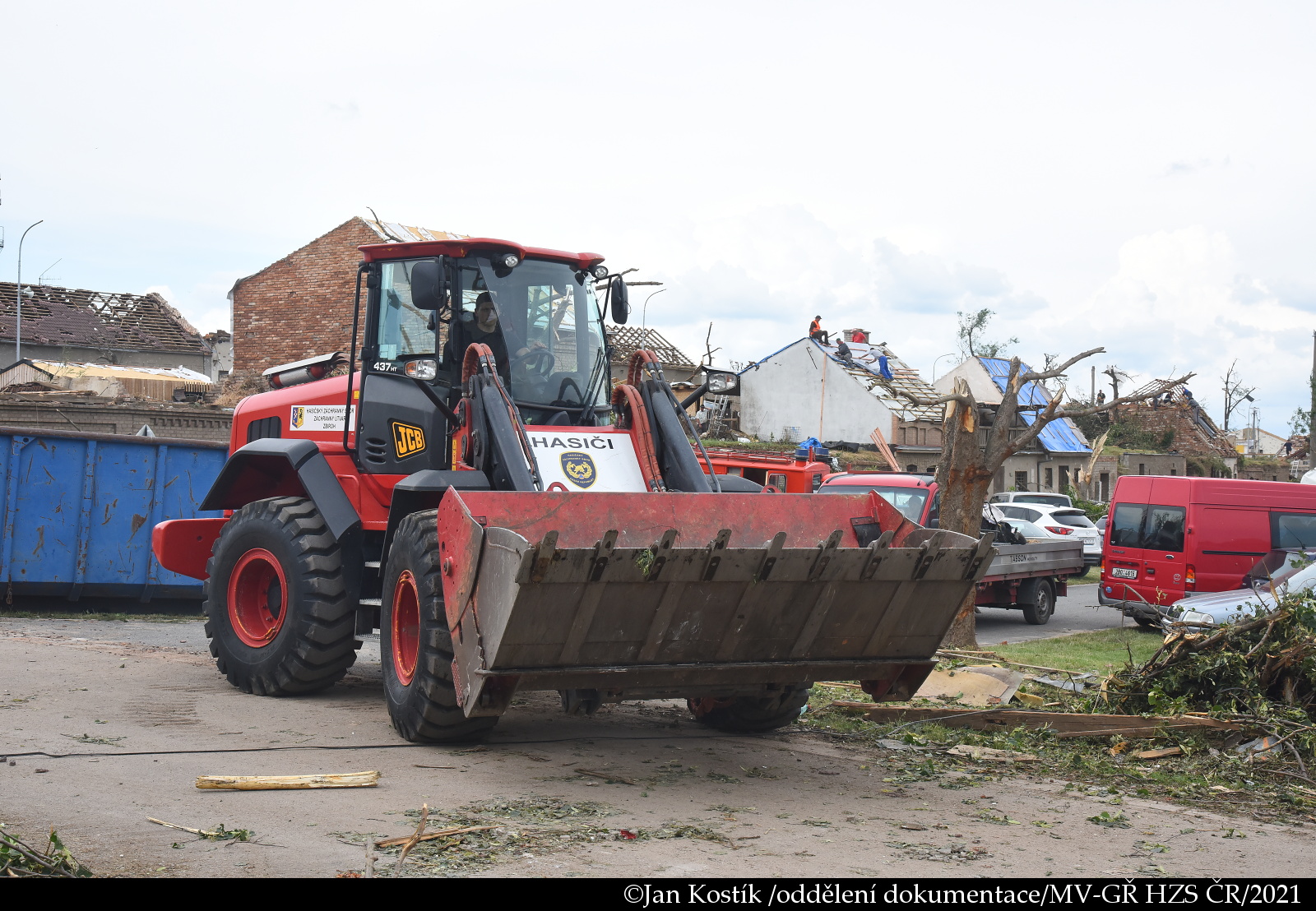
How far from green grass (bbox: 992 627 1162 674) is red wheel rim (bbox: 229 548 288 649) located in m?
7.03

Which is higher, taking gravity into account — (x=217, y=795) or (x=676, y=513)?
(x=676, y=513)

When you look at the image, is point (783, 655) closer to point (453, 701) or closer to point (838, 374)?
point (453, 701)

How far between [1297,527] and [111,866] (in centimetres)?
1776

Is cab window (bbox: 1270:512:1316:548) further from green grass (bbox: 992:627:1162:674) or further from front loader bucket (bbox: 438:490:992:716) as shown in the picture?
front loader bucket (bbox: 438:490:992:716)

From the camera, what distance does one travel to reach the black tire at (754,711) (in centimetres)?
784

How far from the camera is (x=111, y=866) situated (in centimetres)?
443

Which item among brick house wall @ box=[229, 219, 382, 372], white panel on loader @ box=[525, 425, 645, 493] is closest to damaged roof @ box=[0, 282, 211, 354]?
brick house wall @ box=[229, 219, 382, 372]

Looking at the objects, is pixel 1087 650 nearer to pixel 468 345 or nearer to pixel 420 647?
pixel 468 345

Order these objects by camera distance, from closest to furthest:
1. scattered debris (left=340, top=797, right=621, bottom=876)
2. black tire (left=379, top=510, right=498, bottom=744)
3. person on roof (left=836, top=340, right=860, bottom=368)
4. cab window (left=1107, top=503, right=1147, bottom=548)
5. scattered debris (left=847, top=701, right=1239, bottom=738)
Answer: scattered debris (left=340, top=797, right=621, bottom=876)
black tire (left=379, top=510, right=498, bottom=744)
scattered debris (left=847, top=701, right=1239, bottom=738)
cab window (left=1107, top=503, right=1147, bottom=548)
person on roof (left=836, top=340, right=860, bottom=368)

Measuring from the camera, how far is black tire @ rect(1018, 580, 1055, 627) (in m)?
18.2

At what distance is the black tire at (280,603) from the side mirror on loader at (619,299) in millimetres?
2519

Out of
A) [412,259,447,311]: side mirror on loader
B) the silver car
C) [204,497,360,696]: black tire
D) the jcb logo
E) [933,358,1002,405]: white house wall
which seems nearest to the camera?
[412,259,447,311]: side mirror on loader

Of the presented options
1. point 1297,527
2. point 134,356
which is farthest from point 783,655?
point 134,356

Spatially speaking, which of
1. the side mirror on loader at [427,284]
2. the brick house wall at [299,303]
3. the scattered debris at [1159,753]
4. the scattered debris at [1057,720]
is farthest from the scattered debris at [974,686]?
the brick house wall at [299,303]
